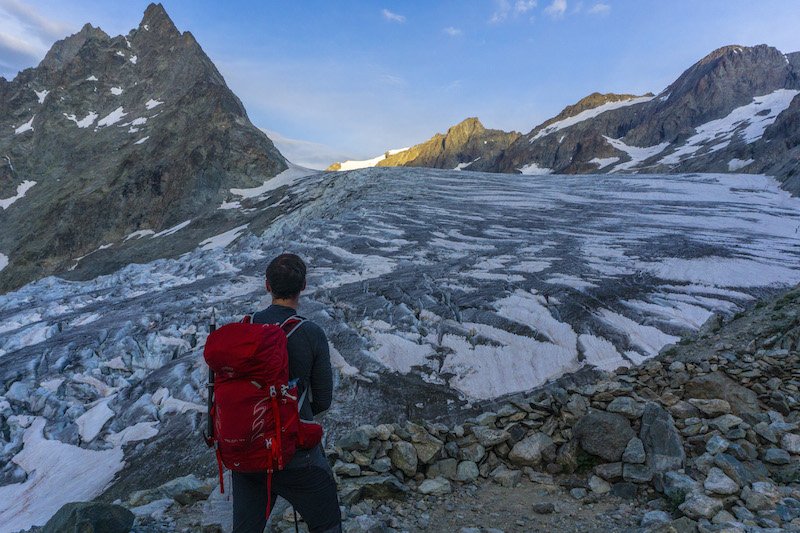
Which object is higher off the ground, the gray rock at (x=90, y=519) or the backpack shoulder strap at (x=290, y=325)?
the backpack shoulder strap at (x=290, y=325)

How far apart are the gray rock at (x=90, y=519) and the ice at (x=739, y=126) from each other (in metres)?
100

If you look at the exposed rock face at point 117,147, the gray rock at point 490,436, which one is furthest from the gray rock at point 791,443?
the exposed rock face at point 117,147

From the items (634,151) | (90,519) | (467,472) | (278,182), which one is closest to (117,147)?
(278,182)

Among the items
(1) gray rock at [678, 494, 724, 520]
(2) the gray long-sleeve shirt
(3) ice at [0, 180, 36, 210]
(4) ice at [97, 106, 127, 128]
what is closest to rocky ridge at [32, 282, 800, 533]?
(1) gray rock at [678, 494, 724, 520]

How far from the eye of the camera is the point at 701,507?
3.72 metres

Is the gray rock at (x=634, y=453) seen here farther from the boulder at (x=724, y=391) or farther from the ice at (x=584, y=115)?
the ice at (x=584, y=115)

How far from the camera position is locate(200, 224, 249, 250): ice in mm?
24375

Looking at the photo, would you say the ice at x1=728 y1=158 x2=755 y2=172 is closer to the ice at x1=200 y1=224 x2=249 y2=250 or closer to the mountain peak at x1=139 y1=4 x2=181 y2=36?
the ice at x1=200 y1=224 x2=249 y2=250

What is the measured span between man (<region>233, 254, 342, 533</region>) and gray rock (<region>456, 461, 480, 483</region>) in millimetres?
2540

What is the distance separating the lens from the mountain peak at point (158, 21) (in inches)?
2968

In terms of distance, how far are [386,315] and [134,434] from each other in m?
5.31

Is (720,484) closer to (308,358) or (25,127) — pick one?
(308,358)

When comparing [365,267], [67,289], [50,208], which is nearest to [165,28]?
[50,208]

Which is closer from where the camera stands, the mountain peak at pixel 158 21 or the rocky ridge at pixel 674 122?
the mountain peak at pixel 158 21
